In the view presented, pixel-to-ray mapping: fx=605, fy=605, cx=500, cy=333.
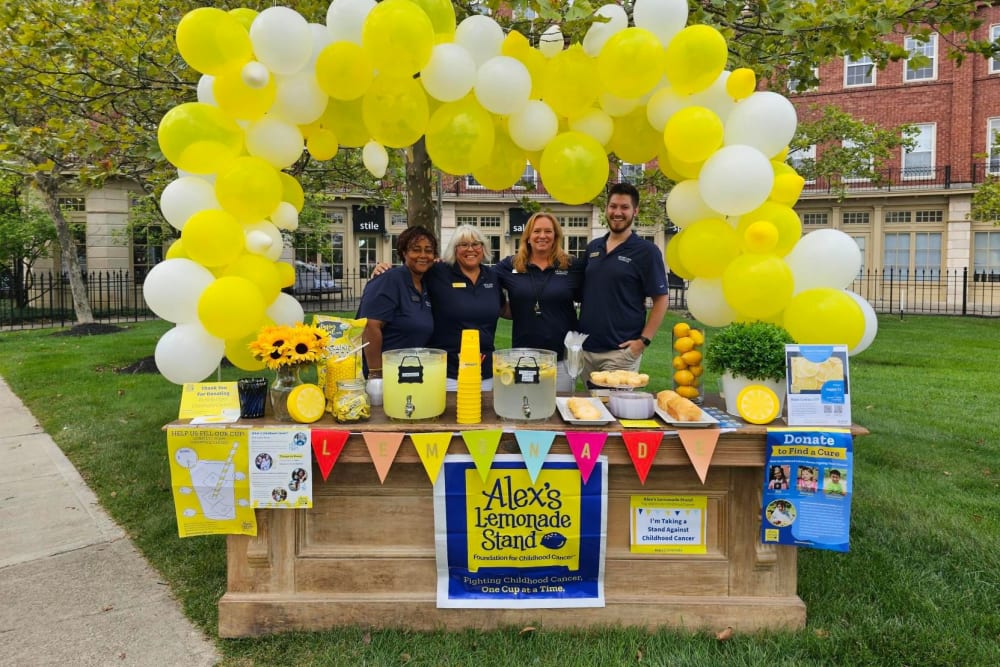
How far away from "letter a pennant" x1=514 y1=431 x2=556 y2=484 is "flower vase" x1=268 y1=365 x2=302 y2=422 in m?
1.02

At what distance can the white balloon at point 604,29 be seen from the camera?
2902 millimetres

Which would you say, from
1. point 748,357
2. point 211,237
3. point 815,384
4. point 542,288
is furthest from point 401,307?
point 815,384

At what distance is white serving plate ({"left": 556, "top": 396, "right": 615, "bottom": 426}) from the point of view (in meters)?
2.59

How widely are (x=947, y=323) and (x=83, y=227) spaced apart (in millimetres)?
22513

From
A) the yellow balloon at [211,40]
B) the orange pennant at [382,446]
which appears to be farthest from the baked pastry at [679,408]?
the yellow balloon at [211,40]

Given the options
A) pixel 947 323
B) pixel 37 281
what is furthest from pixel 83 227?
pixel 947 323

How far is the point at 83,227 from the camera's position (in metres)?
17.3

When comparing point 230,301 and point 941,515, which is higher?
point 230,301

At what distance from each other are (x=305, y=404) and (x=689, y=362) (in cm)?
183

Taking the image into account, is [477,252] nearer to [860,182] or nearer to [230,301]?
[230,301]

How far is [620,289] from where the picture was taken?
3727 mm

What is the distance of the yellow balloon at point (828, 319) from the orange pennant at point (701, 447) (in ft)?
2.22

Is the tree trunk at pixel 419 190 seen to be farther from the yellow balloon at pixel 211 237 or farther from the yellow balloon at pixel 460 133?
the yellow balloon at pixel 211 237

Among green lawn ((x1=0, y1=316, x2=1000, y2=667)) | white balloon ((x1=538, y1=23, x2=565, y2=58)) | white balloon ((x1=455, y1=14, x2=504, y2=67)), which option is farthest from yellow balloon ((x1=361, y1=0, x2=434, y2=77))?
green lawn ((x1=0, y1=316, x2=1000, y2=667))
